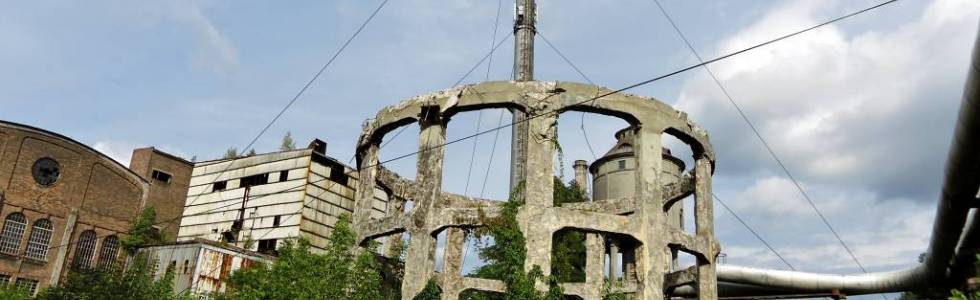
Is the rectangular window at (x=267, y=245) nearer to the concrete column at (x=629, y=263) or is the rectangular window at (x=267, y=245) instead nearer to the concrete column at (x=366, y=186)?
the concrete column at (x=366, y=186)

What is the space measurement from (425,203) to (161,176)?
24.1 m

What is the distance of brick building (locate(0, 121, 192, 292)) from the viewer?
90.2ft

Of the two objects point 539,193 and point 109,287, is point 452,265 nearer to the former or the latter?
point 539,193

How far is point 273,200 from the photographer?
97.2ft

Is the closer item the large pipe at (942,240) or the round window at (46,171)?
the large pipe at (942,240)

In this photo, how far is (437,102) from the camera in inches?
603

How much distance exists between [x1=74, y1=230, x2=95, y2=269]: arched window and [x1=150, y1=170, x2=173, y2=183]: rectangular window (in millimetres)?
4292

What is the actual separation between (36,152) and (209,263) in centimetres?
1141

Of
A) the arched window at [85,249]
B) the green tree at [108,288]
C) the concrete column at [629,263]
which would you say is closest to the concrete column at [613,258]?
the concrete column at [629,263]

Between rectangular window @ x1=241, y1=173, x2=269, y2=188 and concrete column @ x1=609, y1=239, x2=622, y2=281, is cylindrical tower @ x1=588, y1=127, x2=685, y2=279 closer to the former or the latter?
concrete column @ x1=609, y1=239, x2=622, y2=281

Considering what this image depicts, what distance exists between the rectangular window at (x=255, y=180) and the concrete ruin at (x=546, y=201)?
15.3 meters

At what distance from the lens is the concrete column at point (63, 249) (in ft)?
93.2

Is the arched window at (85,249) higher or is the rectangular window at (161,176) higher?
the rectangular window at (161,176)

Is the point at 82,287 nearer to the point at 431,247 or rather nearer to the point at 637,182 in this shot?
the point at 431,247
